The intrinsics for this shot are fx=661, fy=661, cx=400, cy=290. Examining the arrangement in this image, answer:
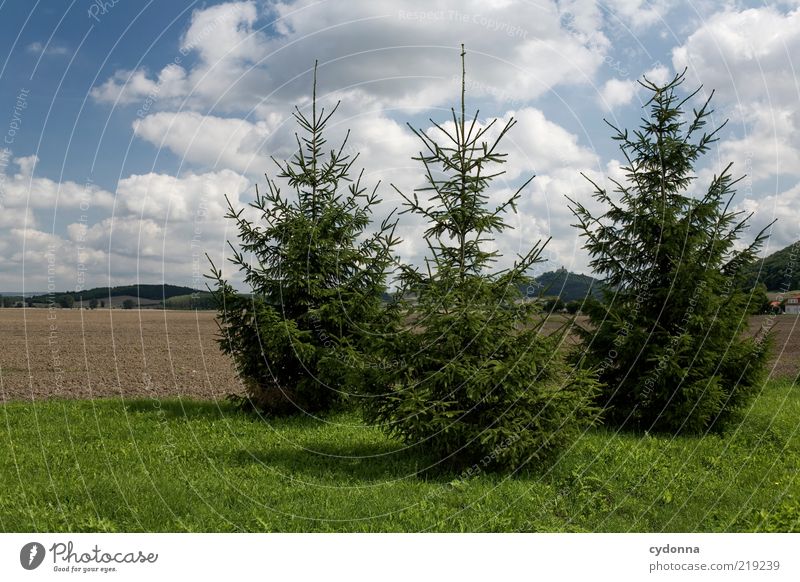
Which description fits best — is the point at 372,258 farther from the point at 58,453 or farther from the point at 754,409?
the point at 754,409

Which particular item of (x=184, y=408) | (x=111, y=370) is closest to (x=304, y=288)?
(x=184, y=408)

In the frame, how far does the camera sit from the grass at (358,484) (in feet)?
26.0

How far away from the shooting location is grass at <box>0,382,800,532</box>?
26.0ft

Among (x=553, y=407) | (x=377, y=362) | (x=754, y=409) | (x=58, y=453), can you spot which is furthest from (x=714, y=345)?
(x=58, y=453)

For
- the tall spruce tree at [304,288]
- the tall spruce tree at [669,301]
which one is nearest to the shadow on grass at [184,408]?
the tall spruce tree at [304,288]

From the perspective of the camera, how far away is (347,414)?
15398mm

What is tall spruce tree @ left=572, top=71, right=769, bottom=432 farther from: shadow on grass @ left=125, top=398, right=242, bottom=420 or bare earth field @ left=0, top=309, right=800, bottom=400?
shadow on grass @ left=125, top=398, right=242, bottom=420

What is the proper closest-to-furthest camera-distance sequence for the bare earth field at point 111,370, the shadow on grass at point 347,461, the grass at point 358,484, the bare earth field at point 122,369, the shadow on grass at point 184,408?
the grass at point 358,484, the shadow on grass at point 347,461, the shadow on grass at point 184,408, the bare earth field at point 122,369, the bare earth field at point 111,370
